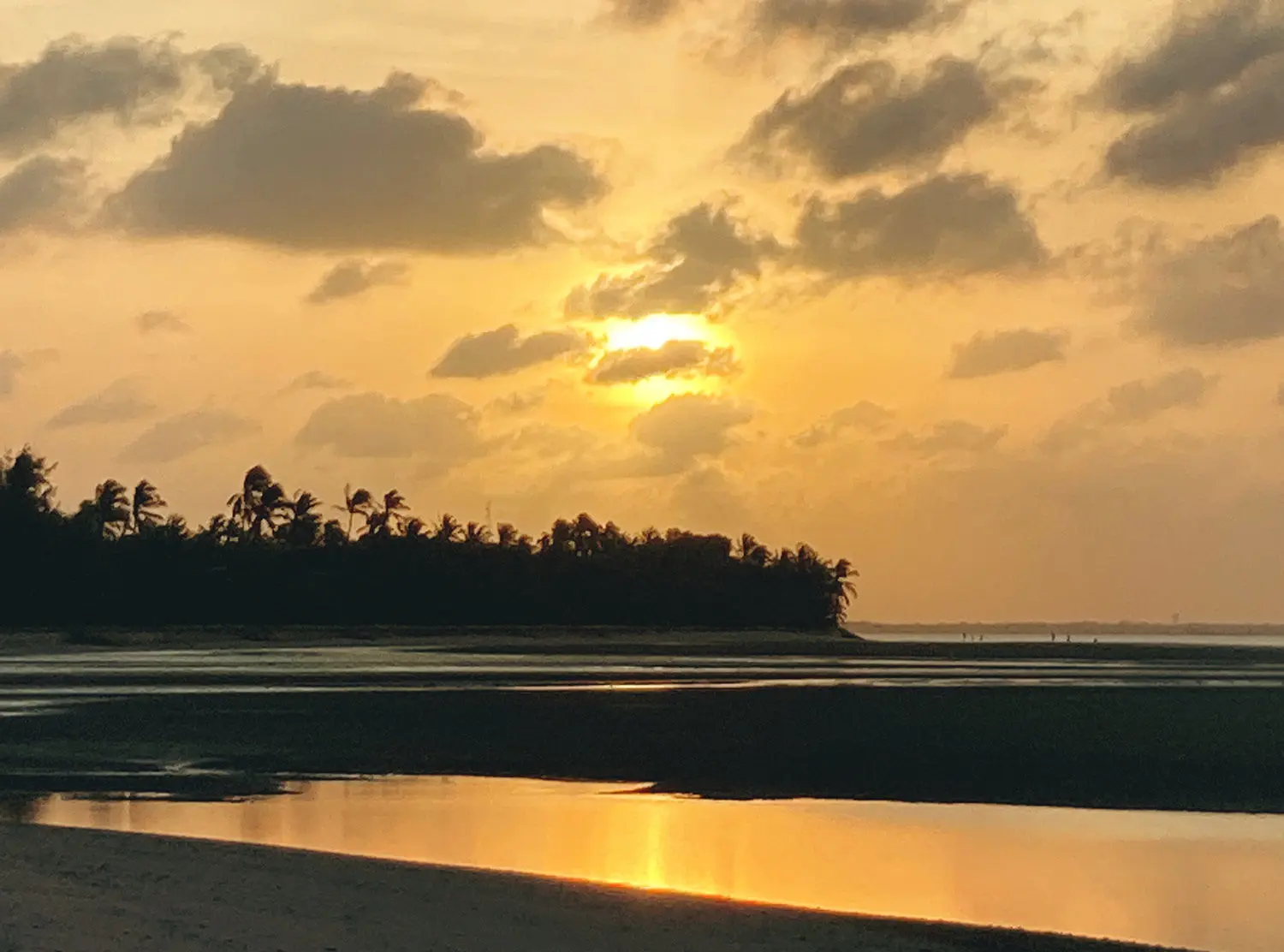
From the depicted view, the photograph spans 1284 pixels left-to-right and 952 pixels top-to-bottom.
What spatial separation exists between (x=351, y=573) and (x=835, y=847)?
135338 millimetres

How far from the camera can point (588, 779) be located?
3359 centimetres

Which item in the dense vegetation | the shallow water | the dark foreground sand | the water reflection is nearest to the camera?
the dark foreground sand

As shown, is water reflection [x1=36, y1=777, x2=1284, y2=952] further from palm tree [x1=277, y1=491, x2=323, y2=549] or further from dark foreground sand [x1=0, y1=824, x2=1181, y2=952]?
palm tree [x1=277, y1=491, x2=323, y2=549]

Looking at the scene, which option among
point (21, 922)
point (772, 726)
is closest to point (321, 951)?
point (21, 922)

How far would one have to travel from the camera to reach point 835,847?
2492cm

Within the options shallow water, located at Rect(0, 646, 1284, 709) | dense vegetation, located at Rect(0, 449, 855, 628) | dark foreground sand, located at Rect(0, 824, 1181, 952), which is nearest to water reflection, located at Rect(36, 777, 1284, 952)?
dark foreground sand, located at Rect(0, 824, 1181, 952)

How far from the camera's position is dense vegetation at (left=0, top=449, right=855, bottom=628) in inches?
5433

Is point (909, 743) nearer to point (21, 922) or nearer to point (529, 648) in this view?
point (21, 922)

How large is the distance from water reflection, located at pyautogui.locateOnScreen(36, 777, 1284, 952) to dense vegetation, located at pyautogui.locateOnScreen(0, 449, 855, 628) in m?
112

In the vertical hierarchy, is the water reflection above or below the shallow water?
below

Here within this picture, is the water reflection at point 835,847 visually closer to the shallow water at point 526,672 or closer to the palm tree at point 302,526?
the shallow water at point 526,672

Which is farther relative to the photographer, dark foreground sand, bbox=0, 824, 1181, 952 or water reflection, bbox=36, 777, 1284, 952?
water reflection, bbox=36, 777, 1284, 952

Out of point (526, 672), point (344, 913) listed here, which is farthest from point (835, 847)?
point (526, 672)

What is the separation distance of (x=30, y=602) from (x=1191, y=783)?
11573cm
